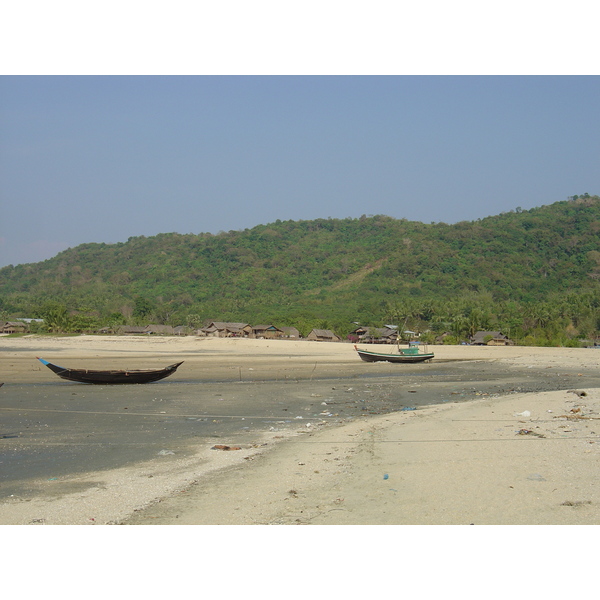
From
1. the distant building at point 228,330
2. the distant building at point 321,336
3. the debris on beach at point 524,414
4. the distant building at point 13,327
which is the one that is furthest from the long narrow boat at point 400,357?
the distant building at point 13,327

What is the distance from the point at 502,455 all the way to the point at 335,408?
7.21m

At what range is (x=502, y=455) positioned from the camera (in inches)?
328

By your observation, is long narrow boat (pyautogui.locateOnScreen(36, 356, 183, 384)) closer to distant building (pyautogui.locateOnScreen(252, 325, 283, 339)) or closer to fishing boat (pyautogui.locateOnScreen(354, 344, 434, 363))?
fishing boat (pyautogui.locateOnScreen(354, 344, 434, 363))

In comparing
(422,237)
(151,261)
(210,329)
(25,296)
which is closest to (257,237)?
(151,261)

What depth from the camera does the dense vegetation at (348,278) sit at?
78.8 metres

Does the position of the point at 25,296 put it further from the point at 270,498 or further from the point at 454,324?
the point at 270,498

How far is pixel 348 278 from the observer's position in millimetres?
125562

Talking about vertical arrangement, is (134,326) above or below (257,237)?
below

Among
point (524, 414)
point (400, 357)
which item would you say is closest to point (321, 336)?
point (400, 357)

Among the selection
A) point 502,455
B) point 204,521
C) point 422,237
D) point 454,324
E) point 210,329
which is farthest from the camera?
point 422,237

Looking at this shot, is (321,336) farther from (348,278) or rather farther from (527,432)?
(527,432)

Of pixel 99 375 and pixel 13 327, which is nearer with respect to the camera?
pixel 99 375

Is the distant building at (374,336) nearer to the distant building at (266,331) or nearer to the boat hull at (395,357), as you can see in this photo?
the distant building at (266,331)

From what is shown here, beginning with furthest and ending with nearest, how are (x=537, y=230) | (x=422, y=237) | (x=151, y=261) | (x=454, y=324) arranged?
1. (x=151, y=261)
2. (x=422, y=237)
3. (x=537, y=230)
4. (x=454, y=324)
